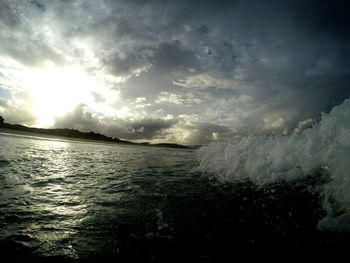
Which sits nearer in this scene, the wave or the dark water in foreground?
the dark water in foreground

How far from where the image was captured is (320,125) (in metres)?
7.45

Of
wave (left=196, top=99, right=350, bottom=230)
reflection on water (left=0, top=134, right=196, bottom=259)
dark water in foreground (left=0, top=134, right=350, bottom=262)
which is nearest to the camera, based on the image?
dark water in foreground (left=0, top=134, right=350, bottom=262)

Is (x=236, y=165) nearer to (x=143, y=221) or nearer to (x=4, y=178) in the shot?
(x=143, y=221)

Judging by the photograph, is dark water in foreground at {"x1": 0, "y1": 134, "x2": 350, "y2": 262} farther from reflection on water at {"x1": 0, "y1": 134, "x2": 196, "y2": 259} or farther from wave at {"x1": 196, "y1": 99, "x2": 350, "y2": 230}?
wave at {"x1": 196, "y1": 99, "x2": 350, "y2": 230}

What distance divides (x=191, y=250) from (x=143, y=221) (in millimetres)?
1476

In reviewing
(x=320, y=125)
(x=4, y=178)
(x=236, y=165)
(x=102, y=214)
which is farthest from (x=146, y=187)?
(x=320, y=125)

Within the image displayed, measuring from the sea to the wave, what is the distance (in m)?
0.03

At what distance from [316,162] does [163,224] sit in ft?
17.0

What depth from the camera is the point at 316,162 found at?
21.9ft

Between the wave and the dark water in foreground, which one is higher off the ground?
the wave

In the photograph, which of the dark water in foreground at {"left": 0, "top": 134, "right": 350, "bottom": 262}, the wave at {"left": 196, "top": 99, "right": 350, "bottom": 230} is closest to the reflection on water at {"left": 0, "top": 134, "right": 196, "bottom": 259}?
the dark water in foreground at {"left": 0, "top": 134, "right": 350, "bottom": 262}

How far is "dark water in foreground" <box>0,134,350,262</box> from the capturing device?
3451mm

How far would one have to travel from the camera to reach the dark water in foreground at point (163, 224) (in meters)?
3.45

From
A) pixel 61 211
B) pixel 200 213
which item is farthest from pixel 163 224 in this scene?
pixel 61 211
